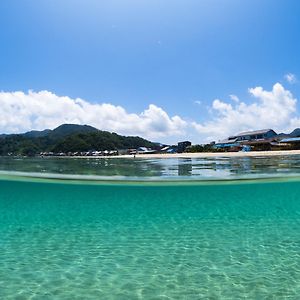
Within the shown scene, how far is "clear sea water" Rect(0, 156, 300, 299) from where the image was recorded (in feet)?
14.9

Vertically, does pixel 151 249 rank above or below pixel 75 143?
below

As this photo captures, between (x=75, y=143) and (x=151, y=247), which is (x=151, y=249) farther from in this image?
(x=75, y=143)

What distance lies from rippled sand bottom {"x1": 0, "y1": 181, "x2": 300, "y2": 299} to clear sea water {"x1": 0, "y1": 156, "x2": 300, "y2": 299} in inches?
0.7

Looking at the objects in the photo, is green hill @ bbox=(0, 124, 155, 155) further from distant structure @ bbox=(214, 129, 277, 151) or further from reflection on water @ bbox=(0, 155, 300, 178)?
reflection on water @ bbox=(0, 155, 300, 178)

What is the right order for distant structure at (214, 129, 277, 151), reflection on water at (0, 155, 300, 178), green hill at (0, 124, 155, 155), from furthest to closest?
1. green hill at (0, 124, 155, 155)
2. distant structure at (214, 129, 277, 151)
3. reflection on water at (0, 155, 300, 178)

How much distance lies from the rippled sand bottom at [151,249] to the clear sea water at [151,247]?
0.06 ft

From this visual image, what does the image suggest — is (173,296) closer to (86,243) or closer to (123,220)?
(86,243)

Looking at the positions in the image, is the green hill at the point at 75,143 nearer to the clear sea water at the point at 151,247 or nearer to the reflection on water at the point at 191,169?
the reflection on water at the point at 191,169

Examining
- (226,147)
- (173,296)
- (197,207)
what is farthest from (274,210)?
(226,147)

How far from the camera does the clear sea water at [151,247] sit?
4547mm

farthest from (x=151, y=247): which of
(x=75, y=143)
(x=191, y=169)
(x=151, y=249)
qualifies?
(x=75, y=143)

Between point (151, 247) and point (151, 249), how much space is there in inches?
6.0

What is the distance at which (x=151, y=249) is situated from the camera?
648 cm

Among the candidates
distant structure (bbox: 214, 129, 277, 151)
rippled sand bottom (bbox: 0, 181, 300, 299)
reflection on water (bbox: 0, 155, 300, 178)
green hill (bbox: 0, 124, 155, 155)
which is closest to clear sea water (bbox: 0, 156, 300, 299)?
rippled sand bottom (bbox: 0, 181, 300, 299)
